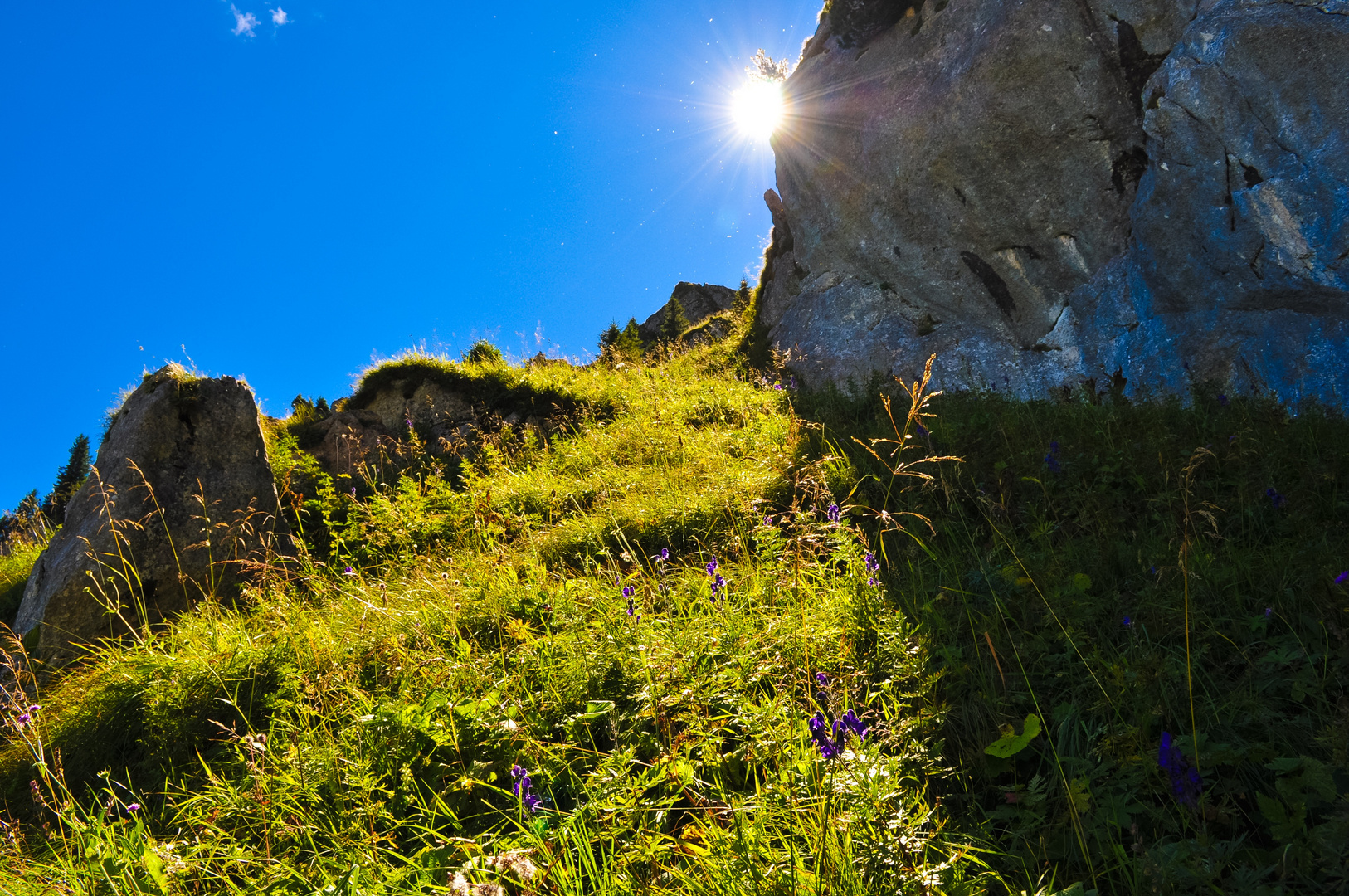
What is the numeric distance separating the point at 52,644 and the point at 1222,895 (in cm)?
741

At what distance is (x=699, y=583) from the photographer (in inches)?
142

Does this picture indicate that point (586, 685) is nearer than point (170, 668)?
Yes

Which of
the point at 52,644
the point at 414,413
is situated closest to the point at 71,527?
the point at 52,644

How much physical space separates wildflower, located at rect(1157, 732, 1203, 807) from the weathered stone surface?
81.5 feet

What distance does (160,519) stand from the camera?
5.92m

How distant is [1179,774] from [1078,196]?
877cm

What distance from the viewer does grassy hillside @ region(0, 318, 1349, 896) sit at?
1816 mm

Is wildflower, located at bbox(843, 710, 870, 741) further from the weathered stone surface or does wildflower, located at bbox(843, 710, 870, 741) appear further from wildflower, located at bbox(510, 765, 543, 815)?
the weathered stone surface

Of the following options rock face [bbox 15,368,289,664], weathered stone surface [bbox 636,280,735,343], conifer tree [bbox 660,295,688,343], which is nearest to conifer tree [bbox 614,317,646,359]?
conifer tree [bbox 660,295,688,343]

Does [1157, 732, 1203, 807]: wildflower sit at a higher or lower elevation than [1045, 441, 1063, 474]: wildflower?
lower

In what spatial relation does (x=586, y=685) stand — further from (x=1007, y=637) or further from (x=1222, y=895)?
(x=1222, y=895)

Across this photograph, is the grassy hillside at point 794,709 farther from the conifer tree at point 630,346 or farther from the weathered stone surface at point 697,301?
the weathered stone surface at point 697,301

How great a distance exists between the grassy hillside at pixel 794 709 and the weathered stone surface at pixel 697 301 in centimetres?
2232

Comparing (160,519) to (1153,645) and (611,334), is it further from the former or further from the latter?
(611,334)
